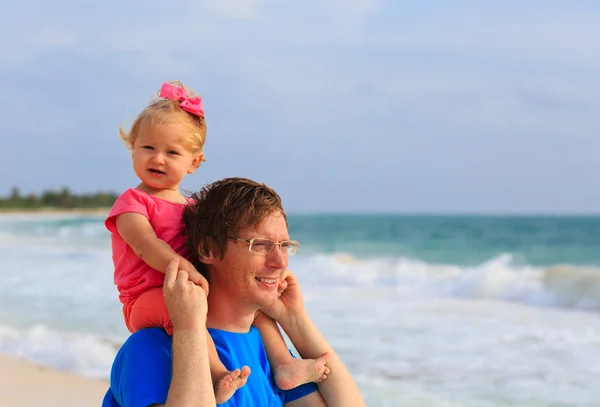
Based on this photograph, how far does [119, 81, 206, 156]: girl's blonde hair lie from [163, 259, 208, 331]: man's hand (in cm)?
62

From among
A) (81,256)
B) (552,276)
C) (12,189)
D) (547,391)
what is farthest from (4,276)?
(12,189)

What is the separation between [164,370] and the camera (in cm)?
251

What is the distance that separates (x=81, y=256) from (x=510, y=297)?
38.3ft

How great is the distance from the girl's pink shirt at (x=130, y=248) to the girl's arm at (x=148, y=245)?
0.04 m

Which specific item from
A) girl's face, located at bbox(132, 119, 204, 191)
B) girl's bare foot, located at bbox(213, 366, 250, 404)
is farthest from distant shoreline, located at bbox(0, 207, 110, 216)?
girl's bare foot, located at bbox(213, 366, 250, 404)

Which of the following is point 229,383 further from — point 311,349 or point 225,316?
point 311,349

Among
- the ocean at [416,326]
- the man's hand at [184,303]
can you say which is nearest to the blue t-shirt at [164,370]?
the man's hand at [184,303]

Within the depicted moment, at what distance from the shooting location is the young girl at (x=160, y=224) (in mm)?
2633

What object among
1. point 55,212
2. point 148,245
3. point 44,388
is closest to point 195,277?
point 148,245

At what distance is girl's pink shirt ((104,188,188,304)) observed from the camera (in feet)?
8.96

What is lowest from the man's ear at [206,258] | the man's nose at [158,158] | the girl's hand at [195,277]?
the girl's hand at [195,277]

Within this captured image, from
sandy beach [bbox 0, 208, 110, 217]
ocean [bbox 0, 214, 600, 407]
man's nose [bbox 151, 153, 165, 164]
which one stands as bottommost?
sandy beach [bbox 0, 208, 110, 217]

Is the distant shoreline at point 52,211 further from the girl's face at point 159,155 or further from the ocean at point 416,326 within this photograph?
the girl's face at point 159,155

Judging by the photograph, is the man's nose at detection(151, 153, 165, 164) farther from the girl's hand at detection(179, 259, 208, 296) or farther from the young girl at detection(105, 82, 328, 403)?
the girl's hand at detection(179, 259, 208, 296)
